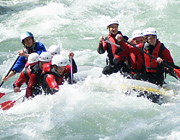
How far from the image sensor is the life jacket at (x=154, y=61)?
21.9 ft

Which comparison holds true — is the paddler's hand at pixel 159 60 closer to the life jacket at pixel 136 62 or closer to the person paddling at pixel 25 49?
the life jacket at pixel 136 62

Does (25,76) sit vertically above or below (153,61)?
below

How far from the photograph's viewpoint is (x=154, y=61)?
6715 millimetres

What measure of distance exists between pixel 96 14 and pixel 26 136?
905 cm

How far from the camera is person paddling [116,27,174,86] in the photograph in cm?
664

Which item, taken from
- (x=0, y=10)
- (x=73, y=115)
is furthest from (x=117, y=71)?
(x=0, y=10)

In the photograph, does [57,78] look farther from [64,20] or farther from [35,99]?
[64,20]

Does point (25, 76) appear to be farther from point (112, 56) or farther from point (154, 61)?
point (154, 61)

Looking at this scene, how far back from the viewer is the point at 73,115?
650cm

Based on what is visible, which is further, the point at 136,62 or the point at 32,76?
the point at 136,62

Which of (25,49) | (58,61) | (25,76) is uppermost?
(25,49)

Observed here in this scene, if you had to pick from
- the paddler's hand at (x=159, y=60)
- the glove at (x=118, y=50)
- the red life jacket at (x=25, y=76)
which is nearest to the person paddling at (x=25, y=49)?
the red life jacket at (x=25, y=76)

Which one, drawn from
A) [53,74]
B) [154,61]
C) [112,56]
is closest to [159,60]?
[154,61]

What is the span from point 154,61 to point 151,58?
→ 0.08 metres
